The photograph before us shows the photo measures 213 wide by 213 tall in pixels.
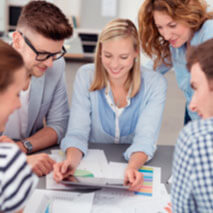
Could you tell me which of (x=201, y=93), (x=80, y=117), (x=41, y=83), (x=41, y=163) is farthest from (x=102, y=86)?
(x=201, y=93)

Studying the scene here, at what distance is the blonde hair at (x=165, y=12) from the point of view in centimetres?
168

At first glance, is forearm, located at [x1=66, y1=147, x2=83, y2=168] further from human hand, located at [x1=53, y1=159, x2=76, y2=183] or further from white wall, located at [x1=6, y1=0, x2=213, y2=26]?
white wall, located at [x1=6, y1=0, x2=213, y2=26]

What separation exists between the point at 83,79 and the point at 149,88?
Result: 33 cm

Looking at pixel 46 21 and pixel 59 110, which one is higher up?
pixel 46 21

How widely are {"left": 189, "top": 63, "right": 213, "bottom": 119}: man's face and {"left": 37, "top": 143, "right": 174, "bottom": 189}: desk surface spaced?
509mm

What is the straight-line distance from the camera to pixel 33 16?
1.52 metres

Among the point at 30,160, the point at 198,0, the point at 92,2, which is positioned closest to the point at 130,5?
the point at 92,2

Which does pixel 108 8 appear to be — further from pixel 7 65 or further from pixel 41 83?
pixel 7 65

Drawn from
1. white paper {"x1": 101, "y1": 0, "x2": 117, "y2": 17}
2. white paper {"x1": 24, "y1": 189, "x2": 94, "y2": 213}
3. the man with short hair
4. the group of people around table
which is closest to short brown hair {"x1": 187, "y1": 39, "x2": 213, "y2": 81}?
the man with short hair

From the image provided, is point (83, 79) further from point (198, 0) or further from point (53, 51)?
point (198, 0)

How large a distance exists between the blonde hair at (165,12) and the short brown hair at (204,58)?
30.7 inches

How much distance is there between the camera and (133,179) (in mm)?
1279

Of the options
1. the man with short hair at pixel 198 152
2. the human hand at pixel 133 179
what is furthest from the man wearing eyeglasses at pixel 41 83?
the man with short hair at pixel 198 152

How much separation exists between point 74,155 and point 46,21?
593mm
